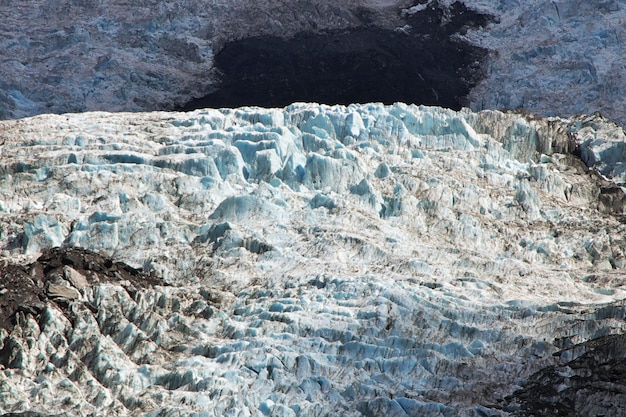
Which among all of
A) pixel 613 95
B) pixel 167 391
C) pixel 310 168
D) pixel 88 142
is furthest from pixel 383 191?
pixel 613 95

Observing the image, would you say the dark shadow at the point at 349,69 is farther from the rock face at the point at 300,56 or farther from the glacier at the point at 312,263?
the glacier at the point at 312,263

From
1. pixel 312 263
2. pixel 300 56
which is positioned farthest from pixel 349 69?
pixel 312 263

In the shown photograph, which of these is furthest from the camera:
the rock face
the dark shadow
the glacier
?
the dark shadow

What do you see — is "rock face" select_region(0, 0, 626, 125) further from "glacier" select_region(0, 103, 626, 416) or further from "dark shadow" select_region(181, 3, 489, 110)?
"glacier" select_region(0, 103, 626, 416)

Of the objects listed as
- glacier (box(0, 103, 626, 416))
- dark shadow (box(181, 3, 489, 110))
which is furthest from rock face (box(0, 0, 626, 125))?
glacier (box(0, 103, 626, 416))

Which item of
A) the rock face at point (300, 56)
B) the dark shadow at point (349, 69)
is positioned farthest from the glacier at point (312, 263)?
the dark shadow at point (349, 69)

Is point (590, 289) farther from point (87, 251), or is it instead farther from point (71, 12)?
point (71, 12)

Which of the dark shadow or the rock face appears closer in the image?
the rock face
